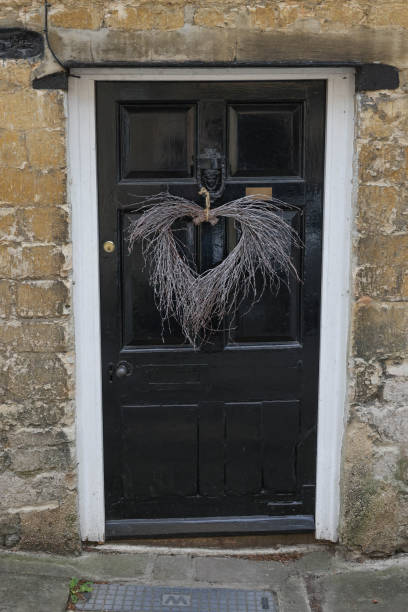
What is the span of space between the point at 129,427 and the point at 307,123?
2.00 m

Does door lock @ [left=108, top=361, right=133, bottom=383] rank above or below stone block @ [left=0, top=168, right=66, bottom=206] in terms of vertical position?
below

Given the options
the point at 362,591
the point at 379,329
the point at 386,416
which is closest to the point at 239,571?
the point at 362,591

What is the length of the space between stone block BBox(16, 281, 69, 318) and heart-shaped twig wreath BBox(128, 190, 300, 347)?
465 millimetres

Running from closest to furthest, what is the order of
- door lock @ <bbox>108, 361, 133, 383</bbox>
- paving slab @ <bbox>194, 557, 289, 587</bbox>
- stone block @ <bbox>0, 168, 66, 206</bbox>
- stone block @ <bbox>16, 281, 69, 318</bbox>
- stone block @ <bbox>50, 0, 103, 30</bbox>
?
stone block @ <bbox>50, 0, 103, 30</bbox> → stone block @ <bbox>0, 168, 66, 206</bbox> → stone block @ <bbox>16, 281, 69, 318</bbox> → paving slab @ <bbox>194, 557, 289, 587</bbox> → door lock @ <bbox>108, 361, 133, 383</bbox>

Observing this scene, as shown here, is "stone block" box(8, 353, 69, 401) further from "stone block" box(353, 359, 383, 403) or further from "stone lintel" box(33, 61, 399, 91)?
"stone block" box(353, 359, 383, 403)

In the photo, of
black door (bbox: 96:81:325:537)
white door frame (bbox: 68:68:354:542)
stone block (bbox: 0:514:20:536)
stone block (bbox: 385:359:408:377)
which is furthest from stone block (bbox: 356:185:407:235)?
stone block (bbox: 0:514:20:536)

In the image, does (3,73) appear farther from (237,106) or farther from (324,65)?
(324,65)

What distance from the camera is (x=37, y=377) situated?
369cm

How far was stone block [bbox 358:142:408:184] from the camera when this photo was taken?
3.54m

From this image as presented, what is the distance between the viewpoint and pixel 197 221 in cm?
364

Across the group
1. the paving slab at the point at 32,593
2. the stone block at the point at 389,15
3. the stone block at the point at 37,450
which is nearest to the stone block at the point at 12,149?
the stone block at the point at 37,450

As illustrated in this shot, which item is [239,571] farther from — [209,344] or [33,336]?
[33,336]

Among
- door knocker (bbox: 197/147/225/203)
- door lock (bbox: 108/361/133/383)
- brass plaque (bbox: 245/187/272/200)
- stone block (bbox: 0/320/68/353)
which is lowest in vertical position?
door lock (bbox: 108/361/133/383)

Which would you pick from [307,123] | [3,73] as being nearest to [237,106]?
[307,123]
